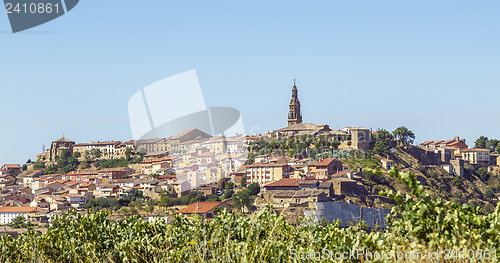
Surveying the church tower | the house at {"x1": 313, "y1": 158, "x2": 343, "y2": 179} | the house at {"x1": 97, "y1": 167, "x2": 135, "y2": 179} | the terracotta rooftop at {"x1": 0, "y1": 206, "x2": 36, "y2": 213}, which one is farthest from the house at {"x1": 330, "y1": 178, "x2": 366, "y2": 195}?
the church tower

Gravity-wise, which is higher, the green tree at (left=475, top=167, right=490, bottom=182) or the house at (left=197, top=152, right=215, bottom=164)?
the house at (left=197, top=152, right=215, bottom=164)

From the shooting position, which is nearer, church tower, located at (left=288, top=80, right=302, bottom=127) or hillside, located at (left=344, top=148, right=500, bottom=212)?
hillside, located at (left=344, top=148, right=500, bottom=212)

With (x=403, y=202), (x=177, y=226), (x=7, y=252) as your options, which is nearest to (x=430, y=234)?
(x=403, y=202)

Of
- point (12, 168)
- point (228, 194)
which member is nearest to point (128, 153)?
point (12, 168)

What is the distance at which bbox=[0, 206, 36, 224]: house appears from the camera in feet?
151

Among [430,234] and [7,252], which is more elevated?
[430,234]

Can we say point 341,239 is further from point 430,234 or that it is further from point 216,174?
point 216,174

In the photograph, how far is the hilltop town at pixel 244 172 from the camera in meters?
45.6

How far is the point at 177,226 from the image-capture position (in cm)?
706

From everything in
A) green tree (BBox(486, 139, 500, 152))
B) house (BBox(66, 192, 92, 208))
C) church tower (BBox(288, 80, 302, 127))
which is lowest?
house (BBox(66, 192, 92, 208))

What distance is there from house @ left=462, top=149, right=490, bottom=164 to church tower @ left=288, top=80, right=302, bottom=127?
1927 cm

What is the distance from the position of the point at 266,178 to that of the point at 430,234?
4592cm

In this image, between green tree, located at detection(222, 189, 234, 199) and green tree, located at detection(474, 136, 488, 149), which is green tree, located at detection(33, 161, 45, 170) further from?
green tree, located at detection(474, 136, 488, 149)

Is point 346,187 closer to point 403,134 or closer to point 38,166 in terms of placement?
point 403,134
